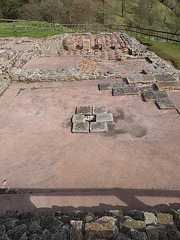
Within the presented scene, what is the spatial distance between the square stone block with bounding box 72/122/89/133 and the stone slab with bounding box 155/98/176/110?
2940 mm

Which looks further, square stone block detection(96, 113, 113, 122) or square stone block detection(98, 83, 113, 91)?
square stone block detection(98, 83, 113, 91)

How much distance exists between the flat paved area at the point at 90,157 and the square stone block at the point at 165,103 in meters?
0.20

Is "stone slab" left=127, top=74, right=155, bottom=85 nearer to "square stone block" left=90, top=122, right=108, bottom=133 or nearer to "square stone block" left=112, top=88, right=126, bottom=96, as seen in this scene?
"square stone block" left=112, top=88, right=126, bottom=96

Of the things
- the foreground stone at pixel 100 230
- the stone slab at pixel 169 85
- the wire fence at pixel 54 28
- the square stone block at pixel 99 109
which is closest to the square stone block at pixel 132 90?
the stone slab at pixel 169 85

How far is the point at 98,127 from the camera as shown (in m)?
4.98

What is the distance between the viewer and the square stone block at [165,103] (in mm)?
5641

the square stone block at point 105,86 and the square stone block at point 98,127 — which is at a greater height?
the square stone block at point 105,86

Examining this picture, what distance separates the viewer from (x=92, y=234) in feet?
6.97

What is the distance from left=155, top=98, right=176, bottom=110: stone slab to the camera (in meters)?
5.62

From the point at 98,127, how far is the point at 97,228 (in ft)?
10.2

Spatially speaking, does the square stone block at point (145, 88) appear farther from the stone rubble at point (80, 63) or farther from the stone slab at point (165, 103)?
the stone rubble at point (80, 63)

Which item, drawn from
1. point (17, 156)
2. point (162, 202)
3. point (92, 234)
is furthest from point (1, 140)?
point (162, 202)

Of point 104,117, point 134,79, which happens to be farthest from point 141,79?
point 104,117

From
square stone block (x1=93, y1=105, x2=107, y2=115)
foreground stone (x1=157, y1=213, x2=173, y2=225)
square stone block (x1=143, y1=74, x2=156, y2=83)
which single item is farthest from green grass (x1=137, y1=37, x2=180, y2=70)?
foreground stone (x1=157, y1=213, x2=173, y2=225)
